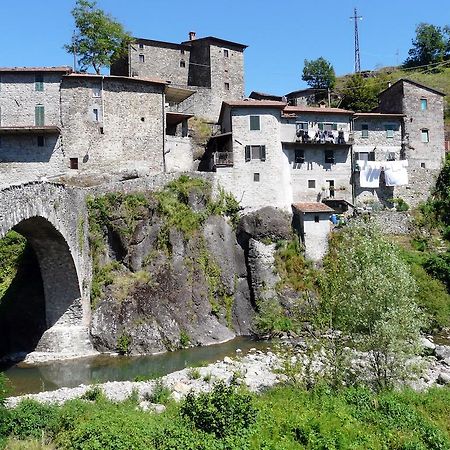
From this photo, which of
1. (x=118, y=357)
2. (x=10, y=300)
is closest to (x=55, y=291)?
(x=10, y=300)

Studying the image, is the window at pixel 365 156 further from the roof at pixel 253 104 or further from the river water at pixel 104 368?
the river water at pixel 104 368

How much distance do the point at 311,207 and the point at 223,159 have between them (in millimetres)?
8678

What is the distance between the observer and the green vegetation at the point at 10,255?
37.0m

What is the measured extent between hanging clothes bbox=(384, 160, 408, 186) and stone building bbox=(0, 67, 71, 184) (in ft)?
98.2

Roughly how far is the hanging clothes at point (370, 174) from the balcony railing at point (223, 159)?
13217 millimetres

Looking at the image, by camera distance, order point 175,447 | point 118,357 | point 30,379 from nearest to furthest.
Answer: point 175,447 → point 30,379 → point 118,357

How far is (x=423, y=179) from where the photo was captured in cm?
5166

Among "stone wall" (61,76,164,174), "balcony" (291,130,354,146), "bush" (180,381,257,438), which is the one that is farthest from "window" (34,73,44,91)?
"bush" (180,381,257,438)

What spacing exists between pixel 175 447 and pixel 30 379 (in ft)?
53.9

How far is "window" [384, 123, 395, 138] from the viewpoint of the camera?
51938 millimetres

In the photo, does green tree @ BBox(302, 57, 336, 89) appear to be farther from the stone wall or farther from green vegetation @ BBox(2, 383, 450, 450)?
green vegetation @ BBox(2, 383, 450, 450)

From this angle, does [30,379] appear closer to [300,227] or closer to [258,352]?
[258,352]

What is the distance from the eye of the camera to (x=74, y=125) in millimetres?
44469

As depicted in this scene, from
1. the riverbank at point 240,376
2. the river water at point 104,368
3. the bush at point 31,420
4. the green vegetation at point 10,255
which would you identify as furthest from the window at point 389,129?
the bush at point 31,420
